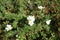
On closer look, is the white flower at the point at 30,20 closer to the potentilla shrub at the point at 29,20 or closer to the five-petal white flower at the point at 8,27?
the potentilla shrub at the point at 29,20

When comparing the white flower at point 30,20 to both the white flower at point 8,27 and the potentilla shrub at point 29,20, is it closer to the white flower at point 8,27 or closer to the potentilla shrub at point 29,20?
the potentilla shrub at point 29,20

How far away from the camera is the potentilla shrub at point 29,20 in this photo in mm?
4188

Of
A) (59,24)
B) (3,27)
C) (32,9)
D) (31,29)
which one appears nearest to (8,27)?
(3,27)

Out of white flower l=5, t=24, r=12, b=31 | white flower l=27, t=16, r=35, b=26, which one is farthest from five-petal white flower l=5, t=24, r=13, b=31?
white flower l=27, t=16, r=35, b=26

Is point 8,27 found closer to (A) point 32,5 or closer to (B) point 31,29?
(B) point 31,29

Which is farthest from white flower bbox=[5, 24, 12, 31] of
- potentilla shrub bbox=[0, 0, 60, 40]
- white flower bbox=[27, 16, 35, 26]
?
white flower bbox=[27, 16, 35, 26]

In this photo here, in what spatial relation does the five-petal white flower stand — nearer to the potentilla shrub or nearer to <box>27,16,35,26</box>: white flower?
the potentilla shrub

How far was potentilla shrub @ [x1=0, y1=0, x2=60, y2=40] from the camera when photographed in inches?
165

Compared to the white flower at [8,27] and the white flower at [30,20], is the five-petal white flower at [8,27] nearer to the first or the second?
the white flower at [8,27]

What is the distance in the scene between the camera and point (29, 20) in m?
4.27

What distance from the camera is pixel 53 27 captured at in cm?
433

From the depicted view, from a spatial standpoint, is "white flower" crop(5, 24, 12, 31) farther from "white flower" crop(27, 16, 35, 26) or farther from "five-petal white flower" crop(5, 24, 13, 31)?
"white flower" crop(27, 16, 35, 26)

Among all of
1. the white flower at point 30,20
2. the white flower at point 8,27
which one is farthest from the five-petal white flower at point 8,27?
the white flower at point 30,20

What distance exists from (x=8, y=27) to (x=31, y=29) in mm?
512
